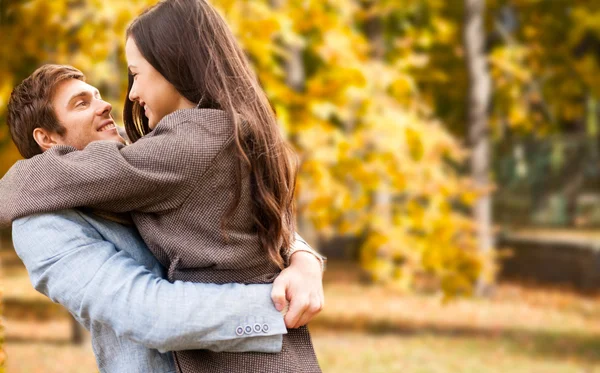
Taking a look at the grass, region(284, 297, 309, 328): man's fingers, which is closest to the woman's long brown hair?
region(284, 297, 309, 328): man's fingers

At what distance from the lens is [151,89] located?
6.12 ft

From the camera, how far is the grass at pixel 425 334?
330 inches

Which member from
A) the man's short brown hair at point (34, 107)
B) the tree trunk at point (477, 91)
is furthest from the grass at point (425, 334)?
the man's short brown hair at point (34, 107)

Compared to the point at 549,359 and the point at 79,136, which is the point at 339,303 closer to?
the point at 549,359

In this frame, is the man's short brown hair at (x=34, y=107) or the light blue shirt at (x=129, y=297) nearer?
the light blue shirt at (x=129, y=297)

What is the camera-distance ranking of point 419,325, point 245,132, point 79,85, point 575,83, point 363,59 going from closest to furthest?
point 245,132 < point 79,85 < point 363,59 < point 419,325 < point 575,83

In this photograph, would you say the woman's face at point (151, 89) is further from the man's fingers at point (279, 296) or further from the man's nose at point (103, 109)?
the man's fingers at point (279, 296)

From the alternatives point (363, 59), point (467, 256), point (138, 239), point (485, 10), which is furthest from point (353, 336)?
point (138, 239)

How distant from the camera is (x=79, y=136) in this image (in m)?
1.94

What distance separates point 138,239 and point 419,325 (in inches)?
376

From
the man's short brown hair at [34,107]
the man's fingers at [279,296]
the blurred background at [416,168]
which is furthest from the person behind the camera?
the blurred background at [416,168]

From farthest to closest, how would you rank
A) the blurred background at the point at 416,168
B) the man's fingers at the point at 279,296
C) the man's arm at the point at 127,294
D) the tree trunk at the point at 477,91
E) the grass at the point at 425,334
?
1. the tree trunk at the point at 477,91
2. the grass at the point at 425,334
3. the blurred background at the point at 416,168
4. the man's fingers at the point at 279,296
5. the man's arm at the point at 127,294

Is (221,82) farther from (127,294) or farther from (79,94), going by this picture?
(127,294)

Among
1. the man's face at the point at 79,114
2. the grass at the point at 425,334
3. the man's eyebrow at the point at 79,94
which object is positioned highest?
the man's eyebrow at the point at 79,94
